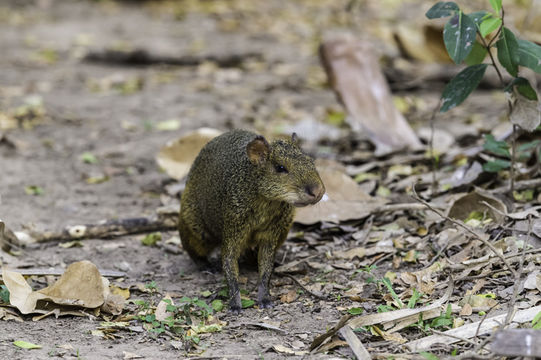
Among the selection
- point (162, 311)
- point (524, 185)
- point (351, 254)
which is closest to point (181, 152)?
point (351, 254)

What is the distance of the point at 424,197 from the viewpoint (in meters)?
5.47

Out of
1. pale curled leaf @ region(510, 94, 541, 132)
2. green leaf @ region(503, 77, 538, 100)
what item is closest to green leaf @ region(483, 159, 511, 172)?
pale curled leaf @ region(510, 94, 541, 132)

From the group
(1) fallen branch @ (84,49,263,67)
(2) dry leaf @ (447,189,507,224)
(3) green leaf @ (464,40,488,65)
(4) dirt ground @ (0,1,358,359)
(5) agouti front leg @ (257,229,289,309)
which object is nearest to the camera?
(4) dirt ground @ (0,1,358,359)

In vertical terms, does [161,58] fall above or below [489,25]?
below

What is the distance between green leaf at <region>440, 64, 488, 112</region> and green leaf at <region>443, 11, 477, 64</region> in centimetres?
44

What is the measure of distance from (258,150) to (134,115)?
4638 millimetres

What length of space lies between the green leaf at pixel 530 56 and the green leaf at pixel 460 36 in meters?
0.36

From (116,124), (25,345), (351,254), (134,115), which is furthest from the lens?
(134,115)

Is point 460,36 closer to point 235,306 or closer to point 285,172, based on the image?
point 285,172

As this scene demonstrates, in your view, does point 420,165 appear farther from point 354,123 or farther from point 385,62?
point 385,62

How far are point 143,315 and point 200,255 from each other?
94 cm

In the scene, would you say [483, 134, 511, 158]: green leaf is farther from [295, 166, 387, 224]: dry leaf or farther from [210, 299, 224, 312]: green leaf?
[210, 299, 224, 312]: green leaf

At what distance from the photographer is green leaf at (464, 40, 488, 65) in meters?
4.64

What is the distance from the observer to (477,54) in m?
4.66
